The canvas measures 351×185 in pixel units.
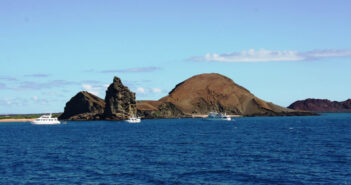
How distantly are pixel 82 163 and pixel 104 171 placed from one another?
28.1ft

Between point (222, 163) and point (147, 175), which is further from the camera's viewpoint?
point (222, 163)

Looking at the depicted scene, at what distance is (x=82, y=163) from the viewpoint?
58031mm

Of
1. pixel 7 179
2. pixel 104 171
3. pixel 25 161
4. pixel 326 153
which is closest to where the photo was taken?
pixel 7 179

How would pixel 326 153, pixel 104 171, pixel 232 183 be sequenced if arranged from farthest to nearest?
1. pixel 326 153
2. pixel 104 171
3. pixel 232 183

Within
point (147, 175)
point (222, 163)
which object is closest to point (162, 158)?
point (222, 163)

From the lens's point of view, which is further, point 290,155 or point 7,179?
point 290,155

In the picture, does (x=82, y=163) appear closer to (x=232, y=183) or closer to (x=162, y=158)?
(x=162, y=158)

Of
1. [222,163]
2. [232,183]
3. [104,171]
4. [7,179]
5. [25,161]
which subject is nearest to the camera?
[232,183]

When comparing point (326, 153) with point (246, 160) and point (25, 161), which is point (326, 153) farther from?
point (25, 161)

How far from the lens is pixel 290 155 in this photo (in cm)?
6456

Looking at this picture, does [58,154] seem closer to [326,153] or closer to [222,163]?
[222,163]

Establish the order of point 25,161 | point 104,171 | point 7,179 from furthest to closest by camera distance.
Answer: point 25,161
point 104,171
point 7,179

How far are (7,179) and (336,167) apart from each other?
131ft

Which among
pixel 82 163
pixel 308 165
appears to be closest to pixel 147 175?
pixel 82 163
